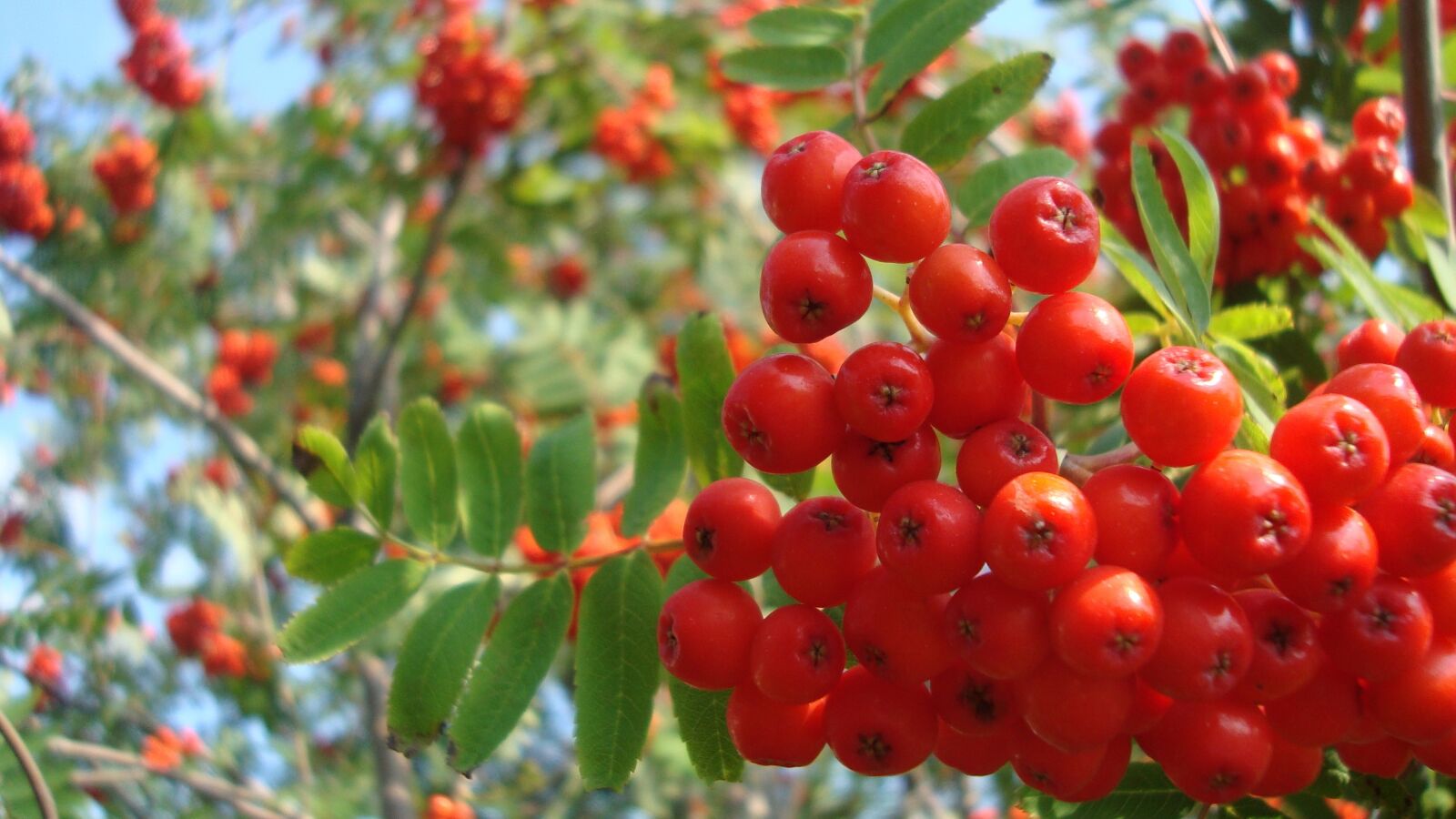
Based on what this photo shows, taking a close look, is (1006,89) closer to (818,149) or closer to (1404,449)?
(818,149)

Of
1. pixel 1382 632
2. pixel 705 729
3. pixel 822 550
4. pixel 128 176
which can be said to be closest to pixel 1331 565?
pixel 1382 632

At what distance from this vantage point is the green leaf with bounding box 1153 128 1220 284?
1.64 meters

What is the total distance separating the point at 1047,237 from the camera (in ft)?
4.34

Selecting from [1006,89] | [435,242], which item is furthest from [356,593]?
[435,242]

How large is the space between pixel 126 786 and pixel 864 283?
4.07 meters

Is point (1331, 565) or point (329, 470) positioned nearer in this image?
point (1331, 565)

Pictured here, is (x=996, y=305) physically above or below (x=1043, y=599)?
above

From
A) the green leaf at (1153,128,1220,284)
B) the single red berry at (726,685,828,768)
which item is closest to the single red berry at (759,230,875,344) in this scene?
the single red berry at (726,685,828,768)

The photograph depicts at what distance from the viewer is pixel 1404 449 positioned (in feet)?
4.43

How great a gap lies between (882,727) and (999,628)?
0.71 ft

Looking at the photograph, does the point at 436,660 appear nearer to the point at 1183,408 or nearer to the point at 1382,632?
the point at 1183,408

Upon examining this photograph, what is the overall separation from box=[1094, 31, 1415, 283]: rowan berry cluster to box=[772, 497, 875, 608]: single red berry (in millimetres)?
1401

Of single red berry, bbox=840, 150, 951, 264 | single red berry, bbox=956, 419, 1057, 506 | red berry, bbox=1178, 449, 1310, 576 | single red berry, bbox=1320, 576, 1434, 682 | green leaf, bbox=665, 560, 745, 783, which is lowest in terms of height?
green leaf, bbox=665, 560, 745, 783

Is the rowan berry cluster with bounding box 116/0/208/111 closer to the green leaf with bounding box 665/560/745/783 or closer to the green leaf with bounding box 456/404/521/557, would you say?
the green leaf with bounding box 456/404/521/557
